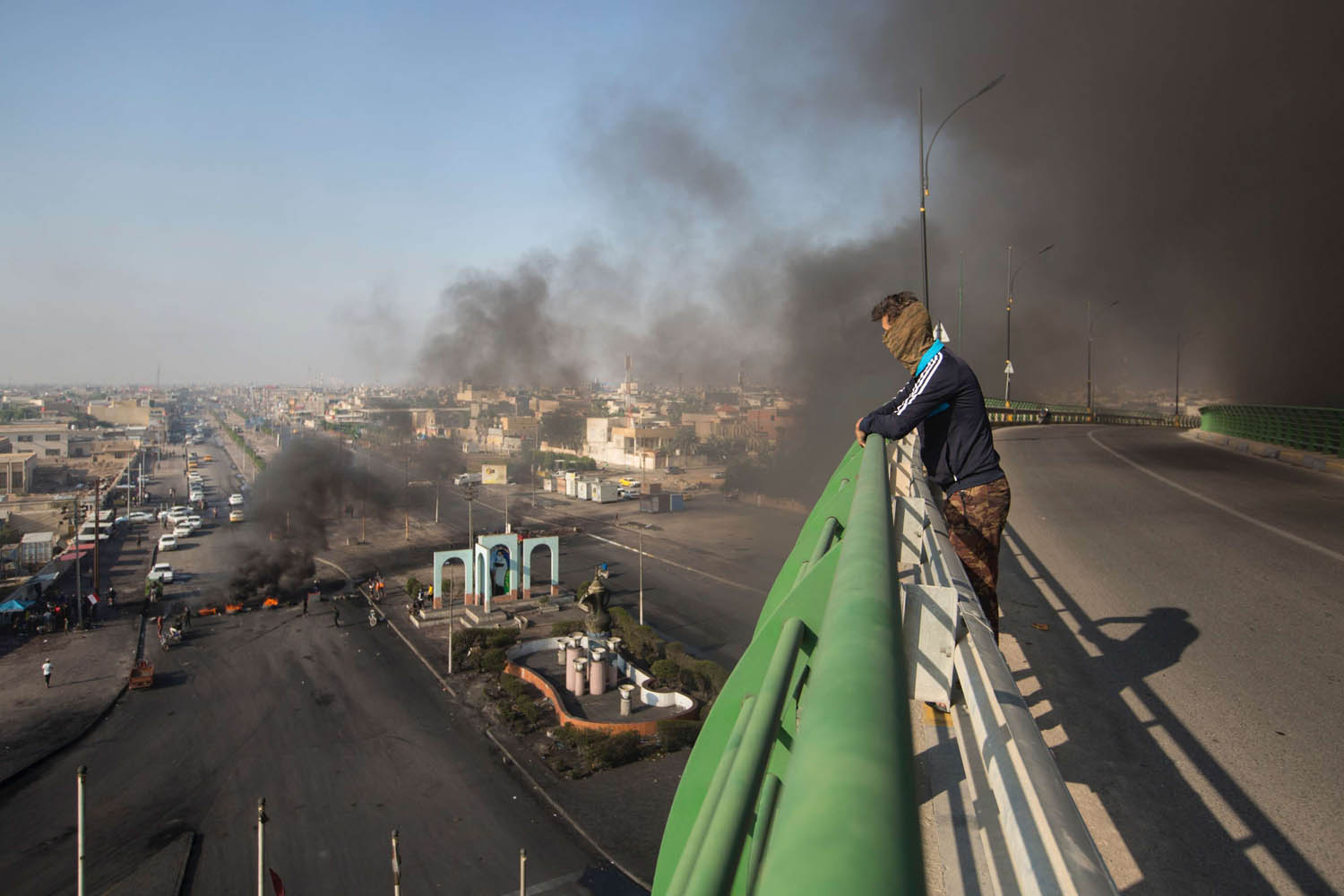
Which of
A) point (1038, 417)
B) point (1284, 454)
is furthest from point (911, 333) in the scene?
point (1038, 417)

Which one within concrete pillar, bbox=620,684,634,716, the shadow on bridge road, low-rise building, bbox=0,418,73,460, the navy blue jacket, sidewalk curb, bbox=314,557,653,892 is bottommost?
sidewalk curb, bbox=314,557,653,892

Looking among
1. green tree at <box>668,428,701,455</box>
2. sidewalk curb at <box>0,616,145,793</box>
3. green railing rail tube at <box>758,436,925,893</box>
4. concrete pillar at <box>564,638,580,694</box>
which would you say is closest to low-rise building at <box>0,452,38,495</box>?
sidewalk curb at <box>0,616,145,793</box>

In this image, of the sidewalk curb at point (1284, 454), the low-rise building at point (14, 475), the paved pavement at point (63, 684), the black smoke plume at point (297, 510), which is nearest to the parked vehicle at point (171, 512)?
the black smoke plume at point (297, 510)

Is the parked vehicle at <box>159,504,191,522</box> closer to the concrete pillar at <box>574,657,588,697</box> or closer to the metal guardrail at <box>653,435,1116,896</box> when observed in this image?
the concrete pillar at <box>574,657,588,697</box>

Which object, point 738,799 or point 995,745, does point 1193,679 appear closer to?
point 995,745

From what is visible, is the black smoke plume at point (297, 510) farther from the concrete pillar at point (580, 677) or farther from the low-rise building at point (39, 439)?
the low-rise building at point (39, 439)
